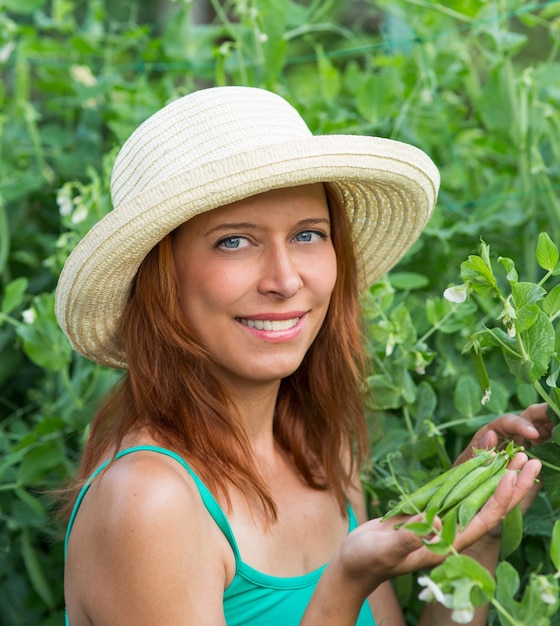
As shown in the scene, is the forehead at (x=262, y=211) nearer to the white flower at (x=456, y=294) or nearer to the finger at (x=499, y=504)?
the white flower at (x=456, y=294)

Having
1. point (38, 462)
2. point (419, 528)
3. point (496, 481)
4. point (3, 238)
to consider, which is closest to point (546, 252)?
point (496, 481)

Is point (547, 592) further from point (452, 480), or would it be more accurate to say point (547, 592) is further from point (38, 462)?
point (38, 462)

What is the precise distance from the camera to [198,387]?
4.87 feet

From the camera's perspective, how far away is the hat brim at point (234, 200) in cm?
132

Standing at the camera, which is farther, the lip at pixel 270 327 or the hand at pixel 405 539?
the lip at pixel 270 327

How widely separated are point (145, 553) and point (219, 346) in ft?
1.04

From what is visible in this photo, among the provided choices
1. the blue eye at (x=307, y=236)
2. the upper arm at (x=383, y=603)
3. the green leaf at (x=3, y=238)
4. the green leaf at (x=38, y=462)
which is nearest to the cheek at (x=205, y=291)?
the blue eye at (x=307, y=236)

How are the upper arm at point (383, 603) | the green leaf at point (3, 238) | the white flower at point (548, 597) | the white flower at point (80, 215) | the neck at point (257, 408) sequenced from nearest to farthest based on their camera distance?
the white flower at point (548, 597)
the neck at point (257, 408)
the upper arm at point (383, 603)
the white flower at point (80, 215)
the green leaf at point (3, 238)

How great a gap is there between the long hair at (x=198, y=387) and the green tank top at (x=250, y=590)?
0.15ft

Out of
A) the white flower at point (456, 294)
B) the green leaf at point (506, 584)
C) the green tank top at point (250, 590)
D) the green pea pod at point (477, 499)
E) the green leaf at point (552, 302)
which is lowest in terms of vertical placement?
the green tank top at point (250, 590)

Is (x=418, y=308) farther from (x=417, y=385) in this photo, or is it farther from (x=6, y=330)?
(x=6, y=330)

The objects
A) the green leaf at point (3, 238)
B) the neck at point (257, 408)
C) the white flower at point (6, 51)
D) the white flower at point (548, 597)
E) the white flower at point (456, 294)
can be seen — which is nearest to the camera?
the white flower at point (548, 597)

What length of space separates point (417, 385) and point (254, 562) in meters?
0.58

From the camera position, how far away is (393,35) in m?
2.83
